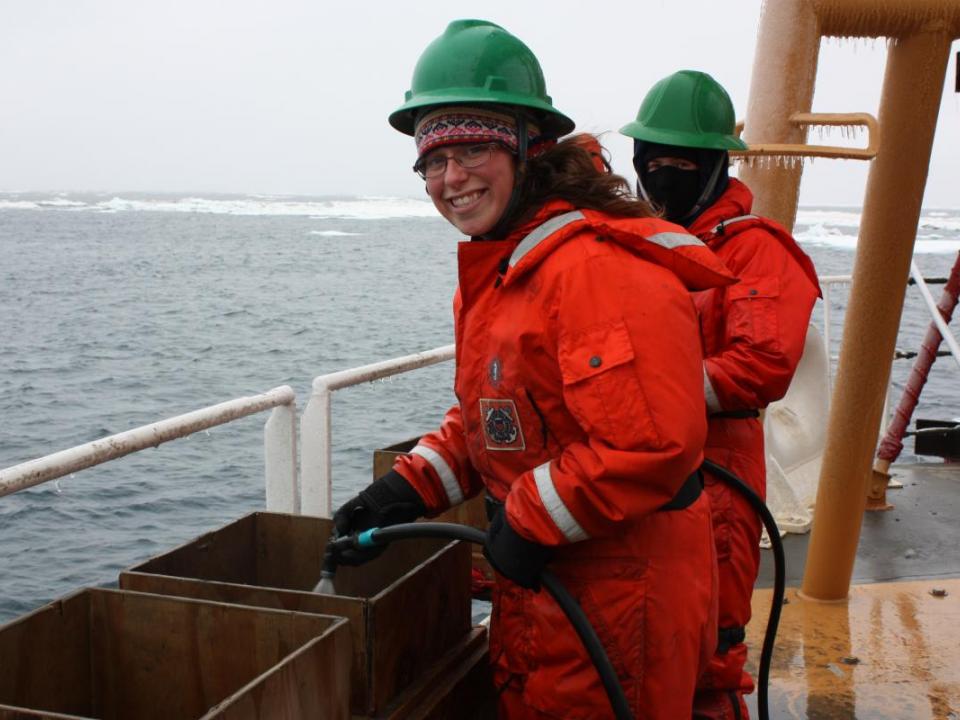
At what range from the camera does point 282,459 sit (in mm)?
3805

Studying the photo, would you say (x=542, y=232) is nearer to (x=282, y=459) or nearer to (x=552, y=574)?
(x=552, y=574)

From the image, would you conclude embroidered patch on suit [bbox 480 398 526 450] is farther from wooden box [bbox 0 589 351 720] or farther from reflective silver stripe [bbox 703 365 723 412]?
reflective silver stripe [bbox 703 365 723 412]

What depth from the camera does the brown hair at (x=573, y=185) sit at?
225 centimetres

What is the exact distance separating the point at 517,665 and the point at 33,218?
106245mm

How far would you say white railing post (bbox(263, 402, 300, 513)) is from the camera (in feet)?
12.4

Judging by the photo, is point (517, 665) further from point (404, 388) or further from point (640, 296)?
point (404, 388)

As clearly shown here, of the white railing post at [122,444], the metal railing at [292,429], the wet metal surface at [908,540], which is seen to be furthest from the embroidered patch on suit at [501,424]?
the wet metal surface at [908,540]

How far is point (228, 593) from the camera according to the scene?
2.45 m

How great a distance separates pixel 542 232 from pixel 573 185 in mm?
163

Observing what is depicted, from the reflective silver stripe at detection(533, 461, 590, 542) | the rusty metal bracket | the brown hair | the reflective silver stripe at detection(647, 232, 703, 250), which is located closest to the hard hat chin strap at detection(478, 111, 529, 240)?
the brown hair

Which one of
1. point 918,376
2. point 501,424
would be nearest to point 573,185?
point 501,424

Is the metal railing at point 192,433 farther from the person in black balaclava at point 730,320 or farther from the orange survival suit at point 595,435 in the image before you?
the person in black balaclava at point 730,320

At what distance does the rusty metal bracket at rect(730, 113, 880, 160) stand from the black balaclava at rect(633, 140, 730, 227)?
526 mm

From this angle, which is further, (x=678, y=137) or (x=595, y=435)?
(x=678, y=137)
